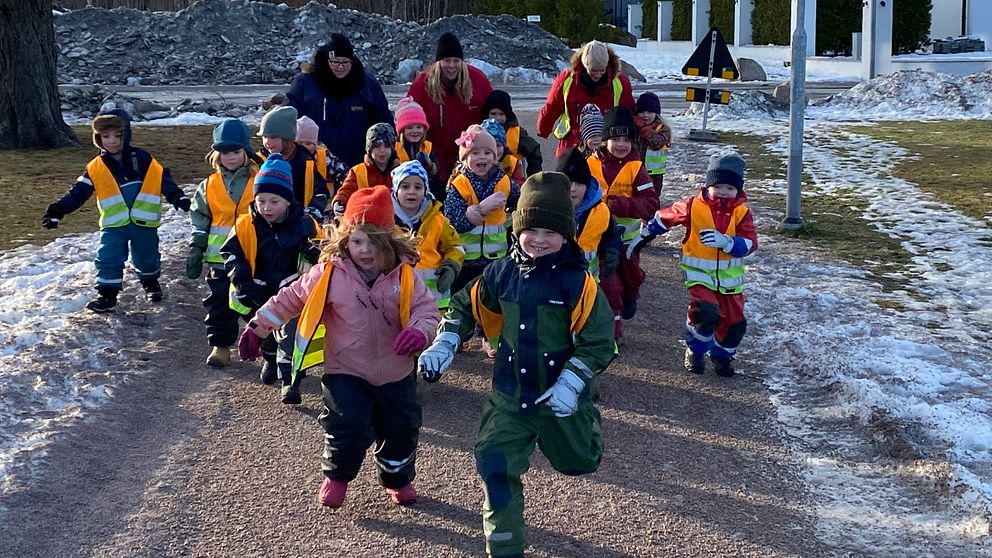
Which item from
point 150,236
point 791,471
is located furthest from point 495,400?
point 150,236

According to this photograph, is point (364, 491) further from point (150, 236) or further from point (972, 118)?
point (972, 118)

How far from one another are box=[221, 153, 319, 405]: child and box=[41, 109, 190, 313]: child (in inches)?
68.2

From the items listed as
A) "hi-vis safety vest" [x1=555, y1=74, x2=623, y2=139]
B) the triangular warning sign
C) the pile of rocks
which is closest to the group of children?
"hi-vis safety vest" [x1=555, y1=74, x2=623, y2=139]

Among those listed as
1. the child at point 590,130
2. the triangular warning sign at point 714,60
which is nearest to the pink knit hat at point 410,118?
the child at point 590,130

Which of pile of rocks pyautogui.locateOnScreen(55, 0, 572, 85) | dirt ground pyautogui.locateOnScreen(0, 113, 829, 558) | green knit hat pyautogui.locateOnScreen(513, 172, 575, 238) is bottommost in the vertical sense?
dirt ground pyautogui.locateOnScreen(0, 113, 829, 558)

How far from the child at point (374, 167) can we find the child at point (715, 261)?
5.84ft

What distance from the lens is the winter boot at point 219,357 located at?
23.2 feet

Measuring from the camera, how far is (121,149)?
26.8 feet

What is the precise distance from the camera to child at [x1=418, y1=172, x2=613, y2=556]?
4.36 meters

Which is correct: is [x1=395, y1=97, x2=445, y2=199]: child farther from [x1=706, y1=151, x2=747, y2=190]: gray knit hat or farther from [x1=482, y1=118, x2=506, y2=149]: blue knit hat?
[x1=706, y1=151, x2=747, y2=190]: gray knit hat

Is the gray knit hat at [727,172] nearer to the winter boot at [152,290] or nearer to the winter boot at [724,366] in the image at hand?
the winter boot at [724,366]

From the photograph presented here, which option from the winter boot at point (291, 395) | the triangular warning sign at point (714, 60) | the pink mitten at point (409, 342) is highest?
the triangular warning sign at point (714, 60)

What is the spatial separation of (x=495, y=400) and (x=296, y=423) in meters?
1.89

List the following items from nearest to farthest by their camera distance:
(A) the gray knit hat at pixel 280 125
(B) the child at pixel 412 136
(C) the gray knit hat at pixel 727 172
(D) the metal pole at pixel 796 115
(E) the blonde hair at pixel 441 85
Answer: (C) the gray knit hat at pixel 727 172, (A) the gray knit hat at pixel 280 125, (B) the child at pixel 412 136, (E) the blonde hair at pixel 441 85, (D) the metal pole at pixel 796 115
